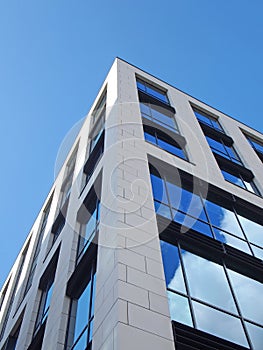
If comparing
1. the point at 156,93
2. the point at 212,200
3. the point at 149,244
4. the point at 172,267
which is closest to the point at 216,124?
the point at 156,93

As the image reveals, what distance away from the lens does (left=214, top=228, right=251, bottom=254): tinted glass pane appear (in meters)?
13.3

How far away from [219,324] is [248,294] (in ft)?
6.48

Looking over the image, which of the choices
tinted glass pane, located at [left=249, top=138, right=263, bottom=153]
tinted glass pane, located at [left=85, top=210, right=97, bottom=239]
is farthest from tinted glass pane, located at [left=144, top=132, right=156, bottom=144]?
tinted glass pane, located at [left=249, top=138, right=263, bottom=153]

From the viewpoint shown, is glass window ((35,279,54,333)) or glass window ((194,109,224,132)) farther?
glass window ((194,109,224,132))

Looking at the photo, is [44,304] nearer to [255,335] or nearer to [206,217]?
[206,217]

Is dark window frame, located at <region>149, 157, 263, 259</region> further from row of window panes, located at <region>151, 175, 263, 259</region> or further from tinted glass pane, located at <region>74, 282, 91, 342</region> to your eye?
tinted glass pane, located at <region>74, 282, 91, 342</region>

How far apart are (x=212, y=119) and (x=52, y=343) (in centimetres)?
1741

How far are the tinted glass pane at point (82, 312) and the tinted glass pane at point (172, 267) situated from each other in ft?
7.94

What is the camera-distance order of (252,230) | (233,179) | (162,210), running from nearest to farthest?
1. (162,210)
2. (252,230)
3. (233,179)

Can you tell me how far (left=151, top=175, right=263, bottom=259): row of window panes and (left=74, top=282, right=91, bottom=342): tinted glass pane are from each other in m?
3.23

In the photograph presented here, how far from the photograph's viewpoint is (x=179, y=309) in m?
9.37

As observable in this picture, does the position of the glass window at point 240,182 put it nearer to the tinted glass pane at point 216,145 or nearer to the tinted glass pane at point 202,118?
the tinted glass pane at point 216,145

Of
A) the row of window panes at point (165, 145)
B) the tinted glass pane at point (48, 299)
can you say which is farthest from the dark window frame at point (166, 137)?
the tinted glass pane at point (48, 299)

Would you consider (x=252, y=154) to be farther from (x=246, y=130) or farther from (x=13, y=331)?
(x=13, y=331)
